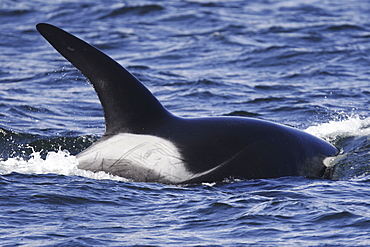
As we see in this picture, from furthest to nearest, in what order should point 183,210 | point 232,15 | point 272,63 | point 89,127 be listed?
1. point 232,15
2. point 272,63
3. point 89,127
4. point 183,210

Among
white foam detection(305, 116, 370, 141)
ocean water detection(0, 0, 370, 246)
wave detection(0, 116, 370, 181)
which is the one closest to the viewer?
ocean water detection(0, 0, 370, 246)

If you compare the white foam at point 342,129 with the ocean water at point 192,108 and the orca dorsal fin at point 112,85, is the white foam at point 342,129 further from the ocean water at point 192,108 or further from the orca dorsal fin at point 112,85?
the orca dorsal fin at point 112,85

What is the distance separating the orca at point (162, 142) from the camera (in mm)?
7996

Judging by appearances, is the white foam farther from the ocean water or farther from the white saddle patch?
the white saddle patch

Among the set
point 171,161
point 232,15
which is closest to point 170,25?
point 232,15

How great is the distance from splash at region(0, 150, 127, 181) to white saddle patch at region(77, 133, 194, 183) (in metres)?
0.08

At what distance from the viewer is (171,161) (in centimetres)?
803

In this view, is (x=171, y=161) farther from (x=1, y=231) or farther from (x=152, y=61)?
(x=152, y=61)

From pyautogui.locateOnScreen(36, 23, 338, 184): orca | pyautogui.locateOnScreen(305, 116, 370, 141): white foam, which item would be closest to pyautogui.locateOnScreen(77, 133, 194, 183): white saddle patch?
pyautogui.locateOnScreen(36, 23, 338, 184): orca

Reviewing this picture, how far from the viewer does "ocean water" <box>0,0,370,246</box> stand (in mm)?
6867

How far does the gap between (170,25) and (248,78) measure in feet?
24.6

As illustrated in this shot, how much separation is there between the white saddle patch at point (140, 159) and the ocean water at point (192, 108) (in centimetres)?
13

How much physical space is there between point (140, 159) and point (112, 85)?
2.93 ft

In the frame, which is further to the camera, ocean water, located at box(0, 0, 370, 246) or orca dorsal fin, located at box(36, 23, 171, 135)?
orca dorsal fin, located at box(36, 23, 171, 135)
